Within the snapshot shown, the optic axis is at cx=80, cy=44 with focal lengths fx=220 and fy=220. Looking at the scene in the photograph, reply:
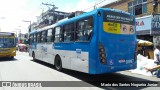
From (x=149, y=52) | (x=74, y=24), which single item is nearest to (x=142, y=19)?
(x=149, y=52)

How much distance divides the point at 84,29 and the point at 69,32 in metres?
1.76

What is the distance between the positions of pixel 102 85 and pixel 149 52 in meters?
14.1

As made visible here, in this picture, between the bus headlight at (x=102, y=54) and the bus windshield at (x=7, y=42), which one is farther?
the bus windshield at (x=7, y=42)

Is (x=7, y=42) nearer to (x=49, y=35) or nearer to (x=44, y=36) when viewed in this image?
(x=44, y=36)

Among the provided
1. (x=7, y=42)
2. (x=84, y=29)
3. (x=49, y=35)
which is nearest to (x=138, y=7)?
(x=49, y=35)

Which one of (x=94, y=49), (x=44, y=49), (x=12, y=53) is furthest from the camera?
(x=12, y=53)

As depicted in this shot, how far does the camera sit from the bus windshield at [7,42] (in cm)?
2117

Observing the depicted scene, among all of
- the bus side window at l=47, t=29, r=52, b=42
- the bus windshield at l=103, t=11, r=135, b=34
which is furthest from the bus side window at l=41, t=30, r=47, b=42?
the bus windshield at l=103, t=11, r=135, b=34

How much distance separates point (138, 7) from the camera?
25.4 meters

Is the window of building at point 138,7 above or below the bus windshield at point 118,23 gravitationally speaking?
above

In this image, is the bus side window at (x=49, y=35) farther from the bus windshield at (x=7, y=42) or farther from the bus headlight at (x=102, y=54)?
the bus windshield at (x=7, y=42)

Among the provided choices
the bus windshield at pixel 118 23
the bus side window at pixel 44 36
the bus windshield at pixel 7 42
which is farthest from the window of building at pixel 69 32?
the bus windshield at pixel 7 42

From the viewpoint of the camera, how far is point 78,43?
1016 cm

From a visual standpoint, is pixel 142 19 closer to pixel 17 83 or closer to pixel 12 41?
pixel 12 41
